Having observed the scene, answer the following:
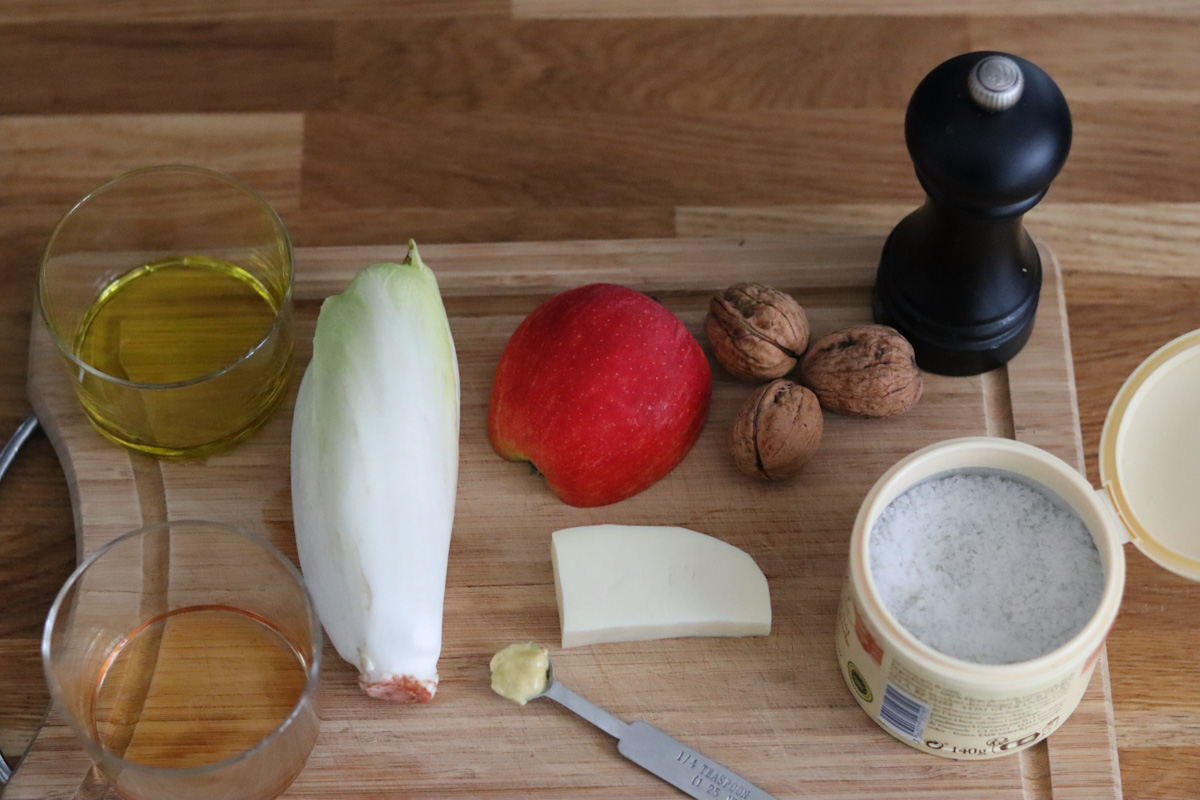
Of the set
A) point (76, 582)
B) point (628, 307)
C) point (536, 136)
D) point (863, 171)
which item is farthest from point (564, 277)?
point (76, 582)

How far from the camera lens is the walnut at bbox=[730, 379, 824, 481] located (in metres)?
0.96

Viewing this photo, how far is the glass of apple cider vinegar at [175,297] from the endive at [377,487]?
80mm

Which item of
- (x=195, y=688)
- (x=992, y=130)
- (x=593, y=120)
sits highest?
(x=992, y=130)

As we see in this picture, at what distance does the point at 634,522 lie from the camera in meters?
0.99

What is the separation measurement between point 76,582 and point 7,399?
0.31m

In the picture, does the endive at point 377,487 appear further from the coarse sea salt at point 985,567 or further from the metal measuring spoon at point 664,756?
the coarse sea salt at point 985,567

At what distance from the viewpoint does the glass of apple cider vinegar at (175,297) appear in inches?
39.1

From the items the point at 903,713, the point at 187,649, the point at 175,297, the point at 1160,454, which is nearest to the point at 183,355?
the point at 175,297

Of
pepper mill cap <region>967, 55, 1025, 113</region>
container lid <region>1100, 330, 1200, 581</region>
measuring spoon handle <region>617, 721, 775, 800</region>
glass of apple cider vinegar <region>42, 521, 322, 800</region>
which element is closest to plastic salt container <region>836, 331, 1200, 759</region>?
container lid <region>1100, 330, 1200, 581</region>

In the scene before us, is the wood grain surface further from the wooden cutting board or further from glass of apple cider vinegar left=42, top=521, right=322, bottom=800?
glass of apple cider vinegar left=42, top=521, right=322, bottom=800

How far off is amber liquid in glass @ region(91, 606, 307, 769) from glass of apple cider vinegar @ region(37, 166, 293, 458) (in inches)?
5.9

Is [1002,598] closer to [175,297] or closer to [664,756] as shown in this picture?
[664,756]

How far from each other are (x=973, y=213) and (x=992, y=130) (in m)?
0.08

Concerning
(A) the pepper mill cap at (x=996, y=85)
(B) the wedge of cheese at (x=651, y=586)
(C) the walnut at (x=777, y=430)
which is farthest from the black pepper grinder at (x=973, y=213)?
(B) the wedge of cheese at (x=651, y=586)
